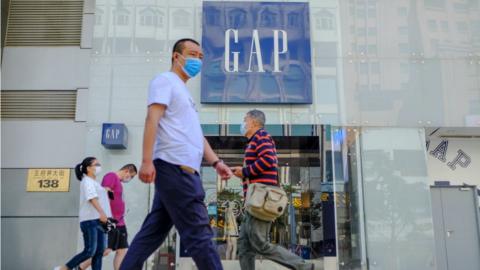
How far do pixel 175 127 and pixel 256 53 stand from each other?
5.24 meters

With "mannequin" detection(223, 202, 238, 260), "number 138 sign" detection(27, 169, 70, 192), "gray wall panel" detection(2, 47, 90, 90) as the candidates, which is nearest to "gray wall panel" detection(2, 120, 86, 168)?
"number 138 sign" detection(27, 169, 70, 192)

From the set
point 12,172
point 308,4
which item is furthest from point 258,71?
point 12,172

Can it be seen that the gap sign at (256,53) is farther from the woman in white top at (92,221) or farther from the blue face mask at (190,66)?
the blue face mask at (190,66)

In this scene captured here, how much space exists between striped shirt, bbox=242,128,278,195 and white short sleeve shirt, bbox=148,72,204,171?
4.64 ft

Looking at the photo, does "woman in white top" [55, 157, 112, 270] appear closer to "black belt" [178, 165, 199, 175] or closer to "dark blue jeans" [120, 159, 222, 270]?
"dark blue jeans" [120, 159, 222, 270]

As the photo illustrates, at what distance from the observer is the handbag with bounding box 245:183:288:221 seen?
4.42 metres

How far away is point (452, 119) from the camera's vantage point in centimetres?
805

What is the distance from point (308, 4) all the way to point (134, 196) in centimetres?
435

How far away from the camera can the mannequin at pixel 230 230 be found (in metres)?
8.49

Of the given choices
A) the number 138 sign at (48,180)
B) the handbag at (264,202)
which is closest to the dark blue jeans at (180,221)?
the handbag at (264,202)

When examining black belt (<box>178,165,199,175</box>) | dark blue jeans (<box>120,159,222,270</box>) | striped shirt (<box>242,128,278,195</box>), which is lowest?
dark blue jeans (<box>120,159,222,270</box>)

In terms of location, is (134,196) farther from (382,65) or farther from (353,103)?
(382,65)

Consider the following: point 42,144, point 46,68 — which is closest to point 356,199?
point 42,144

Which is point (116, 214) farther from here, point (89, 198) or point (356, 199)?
point (356, 199)
